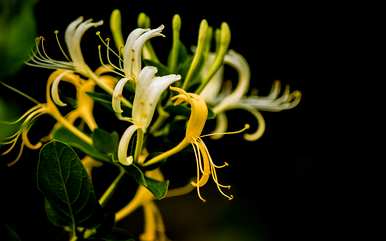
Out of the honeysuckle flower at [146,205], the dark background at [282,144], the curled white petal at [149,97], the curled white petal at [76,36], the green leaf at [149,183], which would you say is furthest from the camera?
the dark background at [282,144]

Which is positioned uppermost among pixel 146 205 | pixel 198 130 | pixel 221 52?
pixel 221 52

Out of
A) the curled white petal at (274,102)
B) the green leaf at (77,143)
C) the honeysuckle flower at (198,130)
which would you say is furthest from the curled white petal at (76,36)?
the curled white petal at (274,102)

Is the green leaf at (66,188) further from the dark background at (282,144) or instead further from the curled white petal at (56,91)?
the dark background at (282,144)

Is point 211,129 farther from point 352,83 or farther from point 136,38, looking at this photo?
point 352,83

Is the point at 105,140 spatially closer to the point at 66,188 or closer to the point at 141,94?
the point at 66,188

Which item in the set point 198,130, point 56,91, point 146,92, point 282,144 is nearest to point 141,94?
point 146,92

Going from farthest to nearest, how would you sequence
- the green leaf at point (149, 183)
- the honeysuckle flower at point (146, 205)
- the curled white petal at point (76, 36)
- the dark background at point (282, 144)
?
the dark background at point (282, 144) < the honeysuckle flower at point (146, 205) < the curled white petal at point (76, 36) < the green leaf at point (149, 183)

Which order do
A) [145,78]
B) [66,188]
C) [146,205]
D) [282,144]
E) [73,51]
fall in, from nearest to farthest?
[145,78] < [66,188] < [73,51] < [146,205] < [282,144]

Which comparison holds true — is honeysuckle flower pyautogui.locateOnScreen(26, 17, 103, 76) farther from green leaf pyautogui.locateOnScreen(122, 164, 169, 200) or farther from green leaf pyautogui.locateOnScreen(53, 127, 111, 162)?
green leaf pyautogui.locateOnScreen(122, 164, 169, 200)
